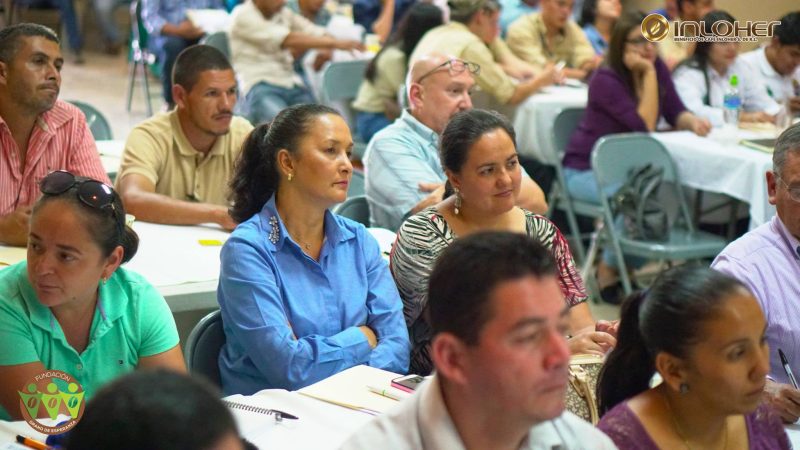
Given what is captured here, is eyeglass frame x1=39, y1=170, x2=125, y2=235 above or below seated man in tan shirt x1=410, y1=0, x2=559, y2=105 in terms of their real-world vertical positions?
above

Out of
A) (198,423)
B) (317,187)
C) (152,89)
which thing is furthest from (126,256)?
(152,89)

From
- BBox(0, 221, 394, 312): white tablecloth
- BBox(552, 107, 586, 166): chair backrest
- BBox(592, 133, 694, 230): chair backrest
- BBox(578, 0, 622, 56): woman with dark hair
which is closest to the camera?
BBox(0, 221, 394, 312): white tablecloth

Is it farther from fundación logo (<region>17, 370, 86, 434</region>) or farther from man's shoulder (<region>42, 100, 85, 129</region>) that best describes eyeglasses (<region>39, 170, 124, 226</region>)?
man's shoulder (<region>42, 100, 85, 129</region>)

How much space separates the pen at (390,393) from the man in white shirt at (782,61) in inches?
165

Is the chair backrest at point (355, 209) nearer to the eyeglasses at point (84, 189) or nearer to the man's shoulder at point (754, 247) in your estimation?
the eyeglasses at point (84, 189)

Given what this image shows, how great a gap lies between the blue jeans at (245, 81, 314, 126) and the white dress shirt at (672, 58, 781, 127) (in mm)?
2325

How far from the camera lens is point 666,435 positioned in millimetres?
Answer: 1920

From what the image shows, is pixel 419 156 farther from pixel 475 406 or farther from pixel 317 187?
pixel 475 406

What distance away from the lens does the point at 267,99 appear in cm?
667

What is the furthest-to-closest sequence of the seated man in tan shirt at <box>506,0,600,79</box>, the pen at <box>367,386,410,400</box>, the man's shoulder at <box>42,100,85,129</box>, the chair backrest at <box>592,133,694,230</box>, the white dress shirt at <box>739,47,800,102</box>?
the seated man in tan shirt at <box>506,0,600,79</box>, the white dress shirt at <box>739,47,800,102</box>, the chair backrest at <box>592,133,694,230</box>, the man's shoulder at <box>42,100,85,129</box>, the pen at <box>367,386,410,400</box>

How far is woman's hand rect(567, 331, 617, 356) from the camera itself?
102 inches

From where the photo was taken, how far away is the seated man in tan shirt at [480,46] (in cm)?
592

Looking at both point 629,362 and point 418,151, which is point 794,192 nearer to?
point 629,362

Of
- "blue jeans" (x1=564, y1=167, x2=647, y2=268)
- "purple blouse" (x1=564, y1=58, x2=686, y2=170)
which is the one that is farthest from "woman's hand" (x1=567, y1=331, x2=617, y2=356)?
"purple blouse" (x1=564, y1=58, x2=686, y2=170)
